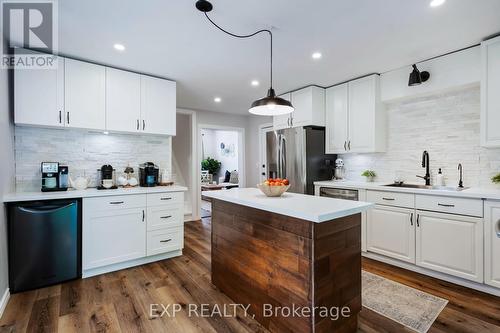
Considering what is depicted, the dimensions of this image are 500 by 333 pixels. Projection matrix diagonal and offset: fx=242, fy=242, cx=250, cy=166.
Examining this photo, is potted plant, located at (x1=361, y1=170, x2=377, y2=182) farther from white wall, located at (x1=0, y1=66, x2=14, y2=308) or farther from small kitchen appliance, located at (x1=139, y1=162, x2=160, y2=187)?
white wall, located at (x1=0, y1=66, x2=14, y2=308)

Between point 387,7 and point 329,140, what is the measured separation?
2.21 metres

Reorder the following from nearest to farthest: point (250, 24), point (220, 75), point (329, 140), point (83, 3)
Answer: point (83, 3) < point (250, 24) < point (220, 75) < point (329, 140)

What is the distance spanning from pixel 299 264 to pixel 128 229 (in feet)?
7.30

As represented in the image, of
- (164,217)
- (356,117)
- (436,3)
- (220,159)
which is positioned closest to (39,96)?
(164,217)

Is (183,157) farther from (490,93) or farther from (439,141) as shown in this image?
(490,93)

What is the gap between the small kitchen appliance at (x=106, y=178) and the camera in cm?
302

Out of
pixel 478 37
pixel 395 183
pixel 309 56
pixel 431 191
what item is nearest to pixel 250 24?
pixel 309 56

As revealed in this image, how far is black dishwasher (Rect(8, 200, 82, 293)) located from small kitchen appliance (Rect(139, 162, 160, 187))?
0.88 m

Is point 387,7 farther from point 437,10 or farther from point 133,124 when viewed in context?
point 133,124

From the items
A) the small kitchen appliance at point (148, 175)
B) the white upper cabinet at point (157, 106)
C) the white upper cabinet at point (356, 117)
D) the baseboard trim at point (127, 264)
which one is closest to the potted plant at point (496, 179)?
the white upper cabinet at point (356, 117)

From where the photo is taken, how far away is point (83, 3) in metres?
1.86

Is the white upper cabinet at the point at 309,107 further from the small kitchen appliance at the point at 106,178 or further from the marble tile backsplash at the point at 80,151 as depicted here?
the small kitchen appliance at the point at 106,178

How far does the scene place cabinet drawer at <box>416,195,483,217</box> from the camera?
2.28m

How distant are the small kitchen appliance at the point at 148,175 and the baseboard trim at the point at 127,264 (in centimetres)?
96
